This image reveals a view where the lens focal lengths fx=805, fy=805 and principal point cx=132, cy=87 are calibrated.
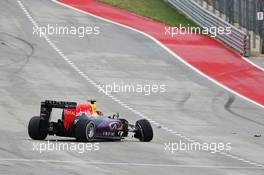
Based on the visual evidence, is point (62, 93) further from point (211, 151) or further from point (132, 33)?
point (132, 33)

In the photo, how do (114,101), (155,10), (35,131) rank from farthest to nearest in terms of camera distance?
(155,10)
(114,101)
(35,131)

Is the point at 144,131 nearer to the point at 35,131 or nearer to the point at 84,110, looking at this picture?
the point at 84,110

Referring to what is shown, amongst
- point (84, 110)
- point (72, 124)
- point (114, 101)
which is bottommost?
point (114, 101)

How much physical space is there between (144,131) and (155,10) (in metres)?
27.8

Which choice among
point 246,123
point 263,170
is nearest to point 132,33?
point 246,123

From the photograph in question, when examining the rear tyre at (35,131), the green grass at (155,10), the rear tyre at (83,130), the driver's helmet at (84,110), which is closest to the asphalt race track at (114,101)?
the rear tyre at (35,131)

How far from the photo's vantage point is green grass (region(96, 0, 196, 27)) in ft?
145

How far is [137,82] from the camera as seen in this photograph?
31.1m

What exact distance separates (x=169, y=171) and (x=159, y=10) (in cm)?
3279

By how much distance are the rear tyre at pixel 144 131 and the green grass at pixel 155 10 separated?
24190mm

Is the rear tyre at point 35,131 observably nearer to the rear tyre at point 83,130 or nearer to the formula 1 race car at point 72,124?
the formula 1 race car at point 72,124

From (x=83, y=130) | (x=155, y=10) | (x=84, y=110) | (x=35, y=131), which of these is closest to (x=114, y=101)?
(x=84, y=110)

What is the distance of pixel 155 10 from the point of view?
152 feet

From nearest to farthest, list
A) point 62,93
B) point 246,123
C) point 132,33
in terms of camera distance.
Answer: point 246,123 → point 62,93 → point 132,33
